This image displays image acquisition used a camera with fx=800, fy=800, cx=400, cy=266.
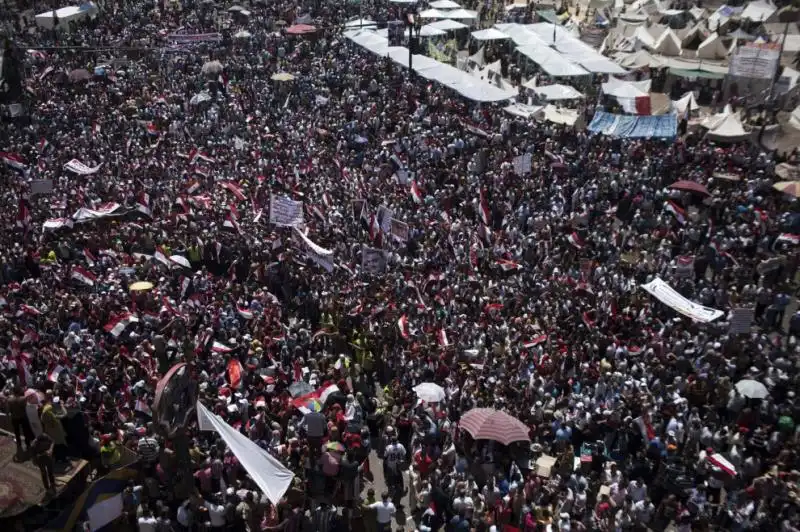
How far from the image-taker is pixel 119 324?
17.6 metres

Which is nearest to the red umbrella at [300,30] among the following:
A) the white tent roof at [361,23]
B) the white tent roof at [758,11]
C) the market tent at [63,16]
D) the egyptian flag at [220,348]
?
the white tent roof at [361,23]

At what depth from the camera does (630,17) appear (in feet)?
130

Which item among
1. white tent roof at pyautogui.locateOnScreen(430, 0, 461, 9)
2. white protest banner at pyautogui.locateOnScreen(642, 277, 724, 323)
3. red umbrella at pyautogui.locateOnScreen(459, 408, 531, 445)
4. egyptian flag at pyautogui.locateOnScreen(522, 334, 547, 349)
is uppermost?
white tent roof at pyautogui.locateOnScreen(430, 0, 461, 9)

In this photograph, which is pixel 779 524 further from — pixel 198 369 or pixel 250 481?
pixel 198 369

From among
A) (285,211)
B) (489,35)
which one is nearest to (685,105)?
(489,35)

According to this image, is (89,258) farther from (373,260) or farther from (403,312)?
(403,312)

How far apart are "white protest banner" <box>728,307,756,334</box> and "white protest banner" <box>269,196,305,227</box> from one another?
35.6 feet

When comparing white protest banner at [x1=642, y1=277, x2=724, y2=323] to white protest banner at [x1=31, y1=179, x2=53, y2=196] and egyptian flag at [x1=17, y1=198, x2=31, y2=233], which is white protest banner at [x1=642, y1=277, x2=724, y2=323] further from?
Result: white protest banner at [x1=31, y1=179, x2=53, y2=196]

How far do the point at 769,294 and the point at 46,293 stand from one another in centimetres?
1723

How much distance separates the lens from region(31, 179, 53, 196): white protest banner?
24938 millimetres

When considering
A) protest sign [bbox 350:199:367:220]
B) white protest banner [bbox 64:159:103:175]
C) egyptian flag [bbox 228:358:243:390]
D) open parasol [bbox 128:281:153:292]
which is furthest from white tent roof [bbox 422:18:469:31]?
egyptian flag [bbox 228:358:243:390]

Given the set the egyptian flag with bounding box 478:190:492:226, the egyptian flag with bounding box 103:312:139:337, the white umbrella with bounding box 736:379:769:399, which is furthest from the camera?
the egyptian flag with bounding box 478:190:492:226

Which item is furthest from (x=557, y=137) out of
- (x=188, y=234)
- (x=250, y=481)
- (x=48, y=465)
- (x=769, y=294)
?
(x=48, y=465)

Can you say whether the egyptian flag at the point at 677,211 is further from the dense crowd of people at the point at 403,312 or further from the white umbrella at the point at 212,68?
the white umbrella at the point at 212,68
